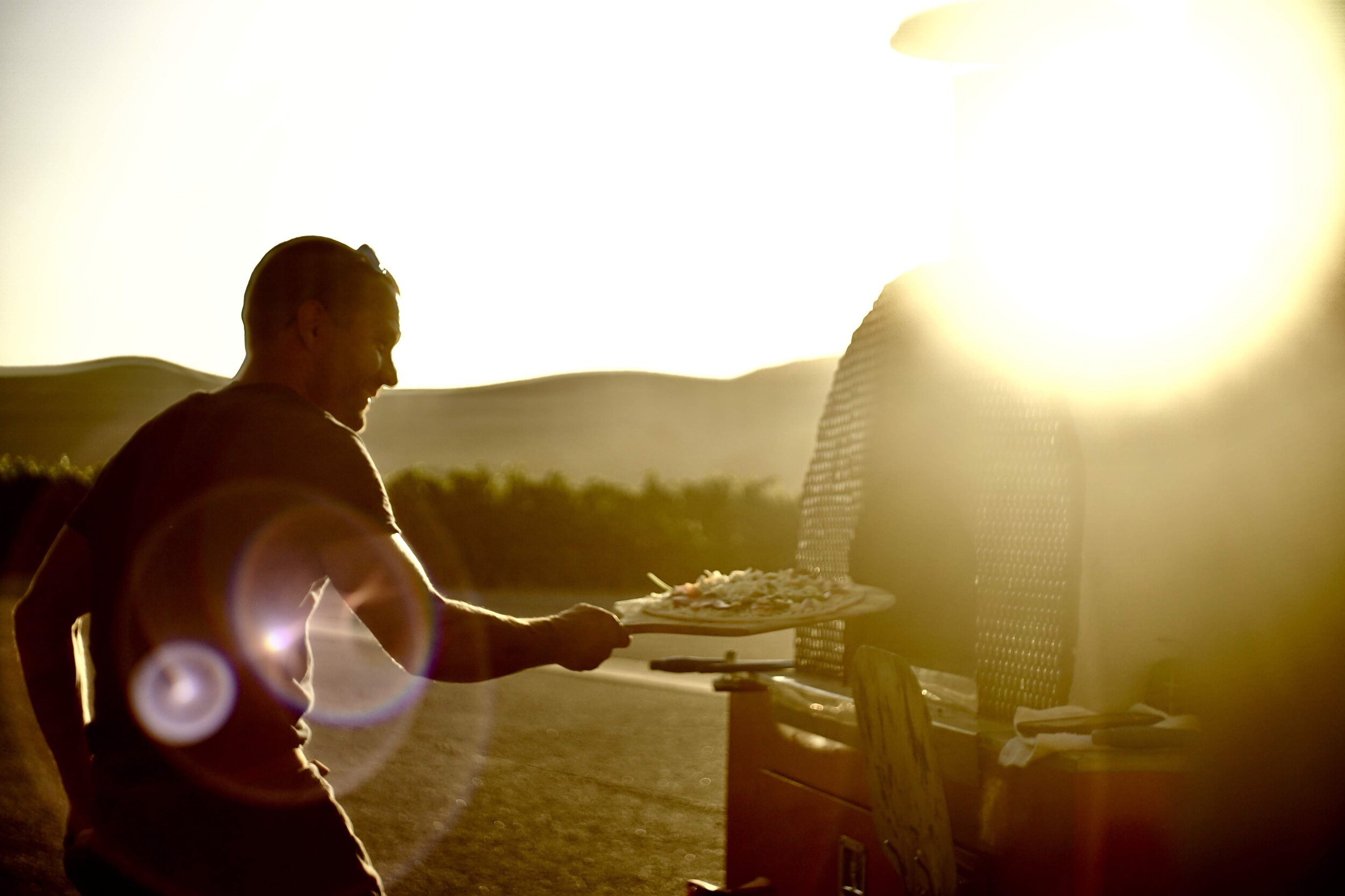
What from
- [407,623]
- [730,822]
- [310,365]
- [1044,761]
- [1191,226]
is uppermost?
[1191,226]

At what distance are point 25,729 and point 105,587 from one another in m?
9.44

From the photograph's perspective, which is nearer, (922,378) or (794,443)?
(922,378)

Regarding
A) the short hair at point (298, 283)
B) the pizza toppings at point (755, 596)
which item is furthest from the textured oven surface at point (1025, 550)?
the short hair at point (298, 283)

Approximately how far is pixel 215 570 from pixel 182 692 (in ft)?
0.70

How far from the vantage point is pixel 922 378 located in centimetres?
351

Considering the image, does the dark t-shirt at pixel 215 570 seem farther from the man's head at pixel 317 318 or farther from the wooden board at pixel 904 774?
the wooden board at pixel 904 774

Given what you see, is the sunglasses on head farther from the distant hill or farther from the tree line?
the distant hill

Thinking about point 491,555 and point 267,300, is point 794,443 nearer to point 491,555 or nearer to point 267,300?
point 491,555

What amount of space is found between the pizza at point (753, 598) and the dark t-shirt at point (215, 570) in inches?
50.2

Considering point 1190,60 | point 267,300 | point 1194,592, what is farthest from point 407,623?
point 1190,60

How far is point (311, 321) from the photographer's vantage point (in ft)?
7.98

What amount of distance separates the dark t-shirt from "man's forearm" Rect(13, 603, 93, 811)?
1.8 inches

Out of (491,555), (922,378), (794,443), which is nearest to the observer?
(922,378)

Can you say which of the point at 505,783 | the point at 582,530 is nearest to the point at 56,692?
the point at 505,783
